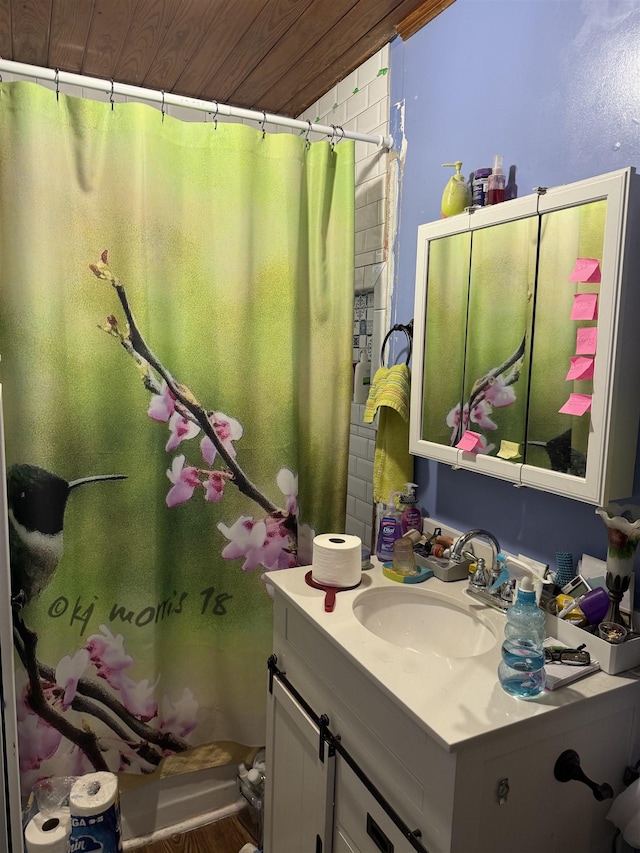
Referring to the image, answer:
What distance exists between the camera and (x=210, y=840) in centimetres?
192

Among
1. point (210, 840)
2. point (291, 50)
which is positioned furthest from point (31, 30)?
point (210, 840)

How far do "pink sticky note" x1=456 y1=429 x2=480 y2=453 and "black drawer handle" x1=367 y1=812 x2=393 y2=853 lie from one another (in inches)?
33.2

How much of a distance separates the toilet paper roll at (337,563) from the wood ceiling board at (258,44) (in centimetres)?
147

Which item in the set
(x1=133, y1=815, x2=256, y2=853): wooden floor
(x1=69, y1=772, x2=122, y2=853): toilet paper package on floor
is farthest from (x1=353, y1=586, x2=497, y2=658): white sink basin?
(x1=133, y1=815, x2=256, y2=853): wooden floor

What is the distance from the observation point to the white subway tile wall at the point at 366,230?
1.97m

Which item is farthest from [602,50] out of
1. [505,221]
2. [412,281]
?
[412,281]

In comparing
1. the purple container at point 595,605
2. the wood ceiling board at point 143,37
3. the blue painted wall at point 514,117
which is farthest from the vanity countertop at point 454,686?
the wood ceiling board at point 143,37

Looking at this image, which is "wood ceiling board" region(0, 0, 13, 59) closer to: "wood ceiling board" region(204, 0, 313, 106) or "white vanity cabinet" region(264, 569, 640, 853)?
"wood ceiling board" region(204, 0, 313, 106)

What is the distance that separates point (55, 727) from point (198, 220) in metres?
1.51

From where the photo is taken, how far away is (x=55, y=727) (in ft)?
5.60

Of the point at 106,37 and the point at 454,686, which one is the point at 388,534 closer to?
the point at 454,686

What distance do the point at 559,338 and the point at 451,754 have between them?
841mm

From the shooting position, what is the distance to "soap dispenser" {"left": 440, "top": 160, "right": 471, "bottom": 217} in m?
1.54

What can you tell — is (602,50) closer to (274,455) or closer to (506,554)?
(506,554)
